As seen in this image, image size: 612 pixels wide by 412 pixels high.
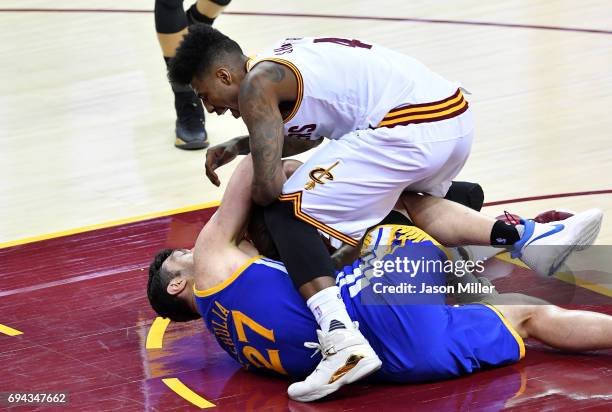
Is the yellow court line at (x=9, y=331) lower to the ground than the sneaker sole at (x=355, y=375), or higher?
lower

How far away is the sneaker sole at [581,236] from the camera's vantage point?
14.1ft

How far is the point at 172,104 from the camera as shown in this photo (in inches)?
317

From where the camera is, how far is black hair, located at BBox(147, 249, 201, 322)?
4.26m

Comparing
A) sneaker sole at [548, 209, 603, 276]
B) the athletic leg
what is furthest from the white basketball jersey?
sneaker sole at [548, 209, 603, 276]

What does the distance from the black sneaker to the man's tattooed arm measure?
3047 mm

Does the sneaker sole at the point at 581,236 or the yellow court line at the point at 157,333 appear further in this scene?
the yellow court line at the point at 157,333

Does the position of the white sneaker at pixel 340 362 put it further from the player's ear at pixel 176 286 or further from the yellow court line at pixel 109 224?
the yellow court line at pixel 109 224

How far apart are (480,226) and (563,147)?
2414mm

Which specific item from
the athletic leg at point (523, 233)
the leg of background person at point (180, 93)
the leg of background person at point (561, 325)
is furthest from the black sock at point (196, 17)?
the leg of background person at point (561, 325)

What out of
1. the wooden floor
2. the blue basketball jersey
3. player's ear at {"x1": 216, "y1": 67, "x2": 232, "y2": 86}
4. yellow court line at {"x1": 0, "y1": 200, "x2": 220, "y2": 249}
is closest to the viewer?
the blue basketball jersey

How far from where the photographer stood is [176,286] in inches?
166

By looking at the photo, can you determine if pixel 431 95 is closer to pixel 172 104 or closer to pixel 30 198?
pixel 30 198

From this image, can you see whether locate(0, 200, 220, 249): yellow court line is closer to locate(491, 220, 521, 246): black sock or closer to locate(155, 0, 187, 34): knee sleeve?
locate(155, 0, 187, 34): knee sleeve

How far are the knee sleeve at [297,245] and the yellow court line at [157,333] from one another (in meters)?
0.77
